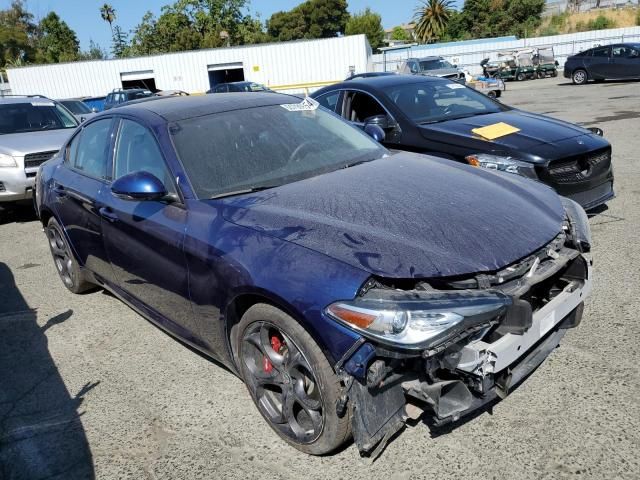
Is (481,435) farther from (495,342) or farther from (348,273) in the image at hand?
(348,273)

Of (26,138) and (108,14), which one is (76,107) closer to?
(26,138)

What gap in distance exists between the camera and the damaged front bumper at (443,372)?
84.0 inches

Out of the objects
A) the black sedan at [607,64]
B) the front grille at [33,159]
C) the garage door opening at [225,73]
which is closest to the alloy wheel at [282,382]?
the front grille at [33,159]

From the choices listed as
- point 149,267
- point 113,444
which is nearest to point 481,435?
point 113,444

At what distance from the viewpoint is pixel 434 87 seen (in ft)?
20.3

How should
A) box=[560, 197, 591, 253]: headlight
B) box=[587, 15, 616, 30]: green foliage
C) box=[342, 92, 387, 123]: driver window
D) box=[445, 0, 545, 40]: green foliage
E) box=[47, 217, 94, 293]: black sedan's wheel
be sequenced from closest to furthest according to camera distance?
box=[560, 197, 591, 253]: headlight, box=[47, 217, 94, 293]: black sedan's wheel, box=[342, 92, 387, 123]: driver window, box=[587, 15, 616, 30]: green foliage, box=[445, 0, 545, 40]: green foliage

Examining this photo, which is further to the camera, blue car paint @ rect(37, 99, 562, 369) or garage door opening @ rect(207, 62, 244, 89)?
garage door opening @ rect(207, 62, 244, 89)

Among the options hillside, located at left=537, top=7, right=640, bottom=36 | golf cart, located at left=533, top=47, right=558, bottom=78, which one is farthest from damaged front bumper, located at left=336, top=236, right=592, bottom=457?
hillside, located at left=537, top=7, right=640, bottom=36

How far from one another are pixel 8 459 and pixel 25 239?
15.8 ft

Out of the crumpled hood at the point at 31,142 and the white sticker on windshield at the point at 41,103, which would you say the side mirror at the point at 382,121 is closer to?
the crumpled hood at the point at 31,142

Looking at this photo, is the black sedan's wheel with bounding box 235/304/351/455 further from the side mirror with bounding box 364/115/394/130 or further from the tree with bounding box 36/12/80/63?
the tree with bounding box 36/12/80/63

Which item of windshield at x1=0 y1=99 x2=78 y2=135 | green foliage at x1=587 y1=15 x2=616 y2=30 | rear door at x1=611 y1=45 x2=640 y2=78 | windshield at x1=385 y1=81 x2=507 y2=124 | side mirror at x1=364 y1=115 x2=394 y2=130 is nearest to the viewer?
side mirror at x1=364 y1=115 x2=394 y2=130

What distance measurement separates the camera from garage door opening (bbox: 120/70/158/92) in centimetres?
3694

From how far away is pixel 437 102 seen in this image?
235 inches
